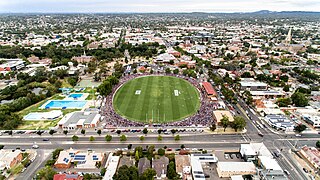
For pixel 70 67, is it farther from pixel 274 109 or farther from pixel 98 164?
pixel 274 109

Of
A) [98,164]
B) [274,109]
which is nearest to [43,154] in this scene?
[98,164]

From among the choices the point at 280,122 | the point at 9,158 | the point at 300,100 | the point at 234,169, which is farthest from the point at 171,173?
the point at 300,100

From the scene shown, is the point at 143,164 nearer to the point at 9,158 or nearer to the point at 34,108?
the point at 9,158

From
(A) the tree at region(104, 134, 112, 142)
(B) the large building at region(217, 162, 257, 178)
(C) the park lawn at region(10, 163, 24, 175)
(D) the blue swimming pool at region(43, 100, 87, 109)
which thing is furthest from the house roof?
(D) the blue swimming pool at region(43, 100, 87, 109)

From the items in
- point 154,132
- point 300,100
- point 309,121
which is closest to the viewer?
point 154,132

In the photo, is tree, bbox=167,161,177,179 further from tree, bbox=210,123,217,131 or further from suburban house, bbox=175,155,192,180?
tree, bbox=210,123,217,131

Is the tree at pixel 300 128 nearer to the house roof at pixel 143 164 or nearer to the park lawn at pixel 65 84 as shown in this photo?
the house roof at pixel 143 164
